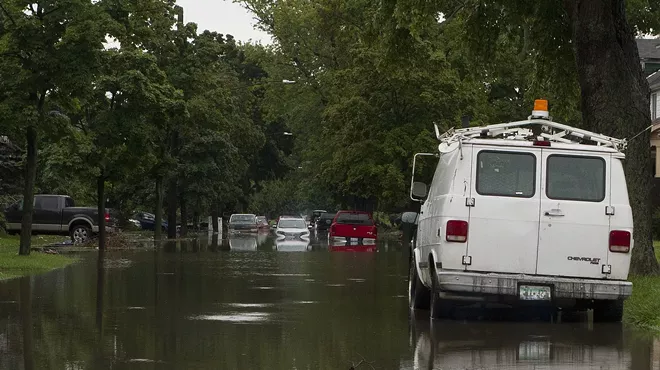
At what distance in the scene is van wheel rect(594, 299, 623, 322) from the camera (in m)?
13.9

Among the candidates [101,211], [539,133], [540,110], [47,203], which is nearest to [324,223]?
[47,203]

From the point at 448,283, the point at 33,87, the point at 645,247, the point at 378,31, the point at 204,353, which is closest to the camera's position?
the point at 204,353

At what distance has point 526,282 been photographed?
13.4 meters

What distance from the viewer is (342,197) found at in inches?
3189

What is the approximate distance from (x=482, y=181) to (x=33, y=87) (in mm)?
15625

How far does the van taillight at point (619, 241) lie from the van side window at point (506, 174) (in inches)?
Result: 39.4

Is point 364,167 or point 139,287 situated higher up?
point 364,167

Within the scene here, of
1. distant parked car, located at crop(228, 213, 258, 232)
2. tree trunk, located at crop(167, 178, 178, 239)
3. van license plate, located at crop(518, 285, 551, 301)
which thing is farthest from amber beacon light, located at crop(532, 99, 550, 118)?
distant parked car, located at crop(228, 213, 258, 232)

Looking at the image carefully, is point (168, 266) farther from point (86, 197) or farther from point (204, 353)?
point (86, 197)

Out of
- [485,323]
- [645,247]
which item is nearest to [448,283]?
[485,323]

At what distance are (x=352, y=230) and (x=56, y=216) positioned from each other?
47.2 ft

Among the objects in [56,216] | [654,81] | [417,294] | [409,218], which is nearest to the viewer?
[417,294]

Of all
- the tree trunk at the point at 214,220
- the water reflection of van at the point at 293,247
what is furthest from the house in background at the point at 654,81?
the tree trunk at the point at 214,220

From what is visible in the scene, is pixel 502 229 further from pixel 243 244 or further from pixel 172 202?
pixel 172 202
